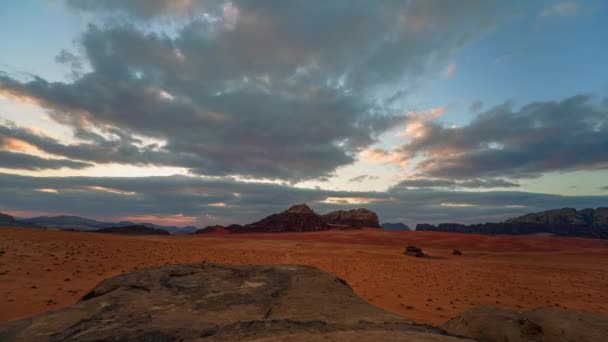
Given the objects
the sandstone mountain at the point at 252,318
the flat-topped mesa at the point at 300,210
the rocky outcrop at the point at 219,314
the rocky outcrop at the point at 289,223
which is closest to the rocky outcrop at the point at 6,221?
the rocky outcrop at the point at 289,223

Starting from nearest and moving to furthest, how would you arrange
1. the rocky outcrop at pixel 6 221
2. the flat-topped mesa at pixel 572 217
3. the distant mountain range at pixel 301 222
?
the rocky outcrop at pixel 6 221 < the distant mountain range at pixel 301 222 < the flat-topped mesa at pixel 572 217

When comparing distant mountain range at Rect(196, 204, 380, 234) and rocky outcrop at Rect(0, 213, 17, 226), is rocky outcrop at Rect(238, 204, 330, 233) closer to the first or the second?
distant mountain range at Rect(196, 204, 380, 234)

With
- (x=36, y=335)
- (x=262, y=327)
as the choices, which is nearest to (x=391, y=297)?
(x=262, y=327)

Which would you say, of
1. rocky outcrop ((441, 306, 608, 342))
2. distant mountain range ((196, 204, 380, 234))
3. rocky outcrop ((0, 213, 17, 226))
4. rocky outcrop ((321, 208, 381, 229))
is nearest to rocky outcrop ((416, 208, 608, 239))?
rocky outcrop ((321, 208, 381, 229))

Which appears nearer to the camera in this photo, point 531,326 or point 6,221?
point 531,326

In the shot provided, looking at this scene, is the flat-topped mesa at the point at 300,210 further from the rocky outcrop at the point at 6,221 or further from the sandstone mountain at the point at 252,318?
the sandstone mountain at the point at 252,318

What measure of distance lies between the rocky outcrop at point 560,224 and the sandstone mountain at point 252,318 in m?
129

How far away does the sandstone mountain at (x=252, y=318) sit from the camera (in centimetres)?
434

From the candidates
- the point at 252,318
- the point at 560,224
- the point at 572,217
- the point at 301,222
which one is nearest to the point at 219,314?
the point at 252,318

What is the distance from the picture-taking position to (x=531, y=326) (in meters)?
5.61

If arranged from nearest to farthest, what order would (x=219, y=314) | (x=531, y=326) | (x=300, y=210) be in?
(x=219, y=314), (x=531, y=326), (x=300, y=210)

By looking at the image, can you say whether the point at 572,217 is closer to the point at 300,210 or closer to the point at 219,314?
the point at 300,210

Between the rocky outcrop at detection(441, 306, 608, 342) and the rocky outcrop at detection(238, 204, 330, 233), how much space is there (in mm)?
89454

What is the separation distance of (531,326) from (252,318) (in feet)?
16.7
